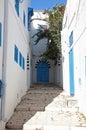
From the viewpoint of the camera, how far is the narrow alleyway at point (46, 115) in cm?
806

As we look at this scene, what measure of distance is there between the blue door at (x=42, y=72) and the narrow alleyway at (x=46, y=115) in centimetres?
921

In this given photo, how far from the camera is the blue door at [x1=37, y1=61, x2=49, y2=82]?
72.5ft

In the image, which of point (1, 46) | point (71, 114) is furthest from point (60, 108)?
point (1, 46)

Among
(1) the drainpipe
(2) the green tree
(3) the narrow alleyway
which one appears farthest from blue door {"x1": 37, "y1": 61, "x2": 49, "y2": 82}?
(1) the drainpipe

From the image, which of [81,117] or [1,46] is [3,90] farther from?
[81,117]

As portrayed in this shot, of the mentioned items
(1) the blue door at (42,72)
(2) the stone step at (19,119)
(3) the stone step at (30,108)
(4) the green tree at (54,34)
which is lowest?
(2) the stone step at (19,119)

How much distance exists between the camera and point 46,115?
9.59 m

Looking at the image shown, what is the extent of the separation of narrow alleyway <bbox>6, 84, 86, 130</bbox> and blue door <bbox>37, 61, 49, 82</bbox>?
921 centimetres

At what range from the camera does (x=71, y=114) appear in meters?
9.64

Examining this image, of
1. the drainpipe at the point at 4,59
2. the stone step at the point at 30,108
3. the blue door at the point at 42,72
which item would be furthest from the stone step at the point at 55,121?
the blue door at the point at 42,72

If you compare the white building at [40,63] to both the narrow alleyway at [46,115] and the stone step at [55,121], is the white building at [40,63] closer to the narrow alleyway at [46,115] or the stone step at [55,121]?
the narrow alleyway at [46,115]

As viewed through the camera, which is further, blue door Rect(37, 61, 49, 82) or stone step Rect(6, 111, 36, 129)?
blue door Rect(37, 61, 49, 82)

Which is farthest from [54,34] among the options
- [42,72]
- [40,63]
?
[42,72]

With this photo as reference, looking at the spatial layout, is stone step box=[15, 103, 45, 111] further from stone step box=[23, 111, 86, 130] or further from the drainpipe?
the drainpipe
